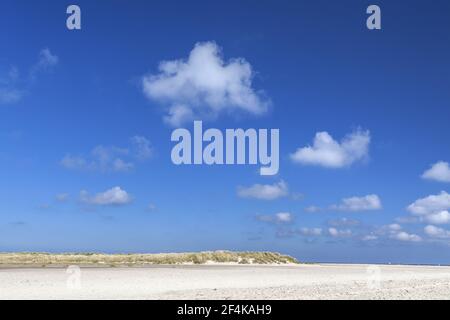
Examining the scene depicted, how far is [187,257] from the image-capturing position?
85250 mm

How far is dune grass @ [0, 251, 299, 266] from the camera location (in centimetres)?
7812

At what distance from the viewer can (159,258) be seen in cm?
8338

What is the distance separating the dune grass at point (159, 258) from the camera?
78.1 metres
